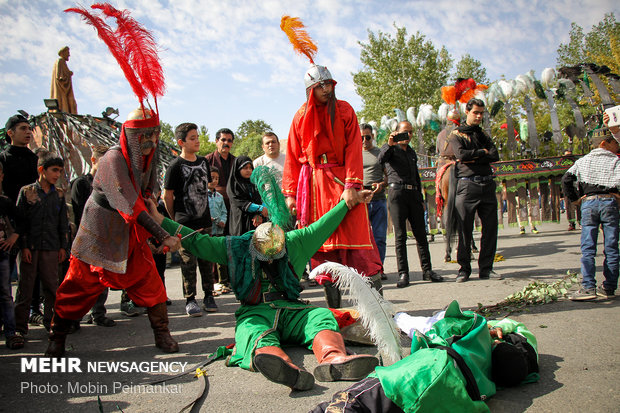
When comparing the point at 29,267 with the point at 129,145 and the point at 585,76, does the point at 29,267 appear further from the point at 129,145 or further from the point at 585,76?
the point at 585,76

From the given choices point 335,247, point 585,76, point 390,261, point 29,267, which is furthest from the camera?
point 585,76

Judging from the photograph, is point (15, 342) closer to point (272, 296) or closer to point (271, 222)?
point (272, 296)

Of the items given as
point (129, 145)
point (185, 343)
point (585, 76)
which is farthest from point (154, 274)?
point (585, 76)

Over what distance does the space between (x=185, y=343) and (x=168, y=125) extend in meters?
47.1

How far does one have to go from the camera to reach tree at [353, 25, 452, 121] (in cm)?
3284

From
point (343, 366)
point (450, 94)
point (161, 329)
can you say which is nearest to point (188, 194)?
point (161, 329)

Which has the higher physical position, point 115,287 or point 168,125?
point 168,125

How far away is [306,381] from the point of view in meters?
2.55

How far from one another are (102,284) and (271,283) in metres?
1.44

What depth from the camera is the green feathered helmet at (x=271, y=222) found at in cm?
322

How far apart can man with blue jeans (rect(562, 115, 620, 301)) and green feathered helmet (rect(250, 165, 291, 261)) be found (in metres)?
3.09

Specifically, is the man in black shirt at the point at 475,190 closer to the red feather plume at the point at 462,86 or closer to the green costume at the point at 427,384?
the green costume at the point at 427,384

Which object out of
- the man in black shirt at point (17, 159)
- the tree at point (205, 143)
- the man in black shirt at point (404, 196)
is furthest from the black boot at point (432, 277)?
the tree at point (205, 143)

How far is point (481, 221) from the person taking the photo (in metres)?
5.66
